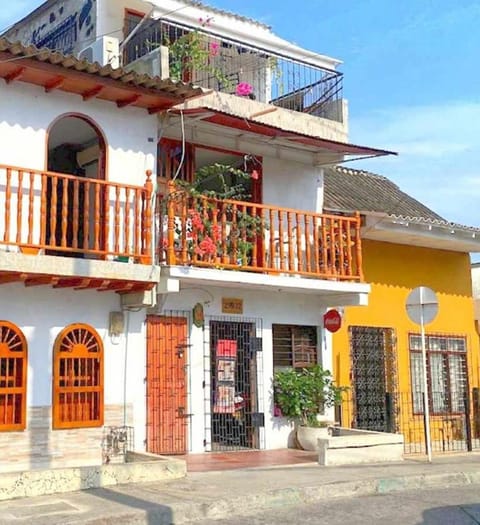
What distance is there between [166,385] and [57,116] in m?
4.43

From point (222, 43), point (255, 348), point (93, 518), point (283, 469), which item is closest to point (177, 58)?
point (222, 43)

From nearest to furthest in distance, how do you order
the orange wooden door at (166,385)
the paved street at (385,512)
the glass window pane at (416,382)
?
1. the paved street at (385,512)
2. the orange wooden door at (166,385)
3. the glass window pane at (416,382)

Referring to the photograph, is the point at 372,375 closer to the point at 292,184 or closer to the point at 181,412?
the point at 292,184

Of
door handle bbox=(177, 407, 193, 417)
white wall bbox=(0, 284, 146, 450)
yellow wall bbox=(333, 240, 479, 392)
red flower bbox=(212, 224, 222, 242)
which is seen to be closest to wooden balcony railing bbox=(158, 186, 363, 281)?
red flower bbox=(212, 224, 222, 242)

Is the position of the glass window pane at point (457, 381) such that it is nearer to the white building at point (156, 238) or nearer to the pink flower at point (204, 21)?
the white building at point (156, 238)

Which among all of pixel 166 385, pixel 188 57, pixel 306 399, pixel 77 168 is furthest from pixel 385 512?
pixel 188 57

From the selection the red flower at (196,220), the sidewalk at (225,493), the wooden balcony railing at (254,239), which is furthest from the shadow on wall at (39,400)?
the red flower at (196,220)

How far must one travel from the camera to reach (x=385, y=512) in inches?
360

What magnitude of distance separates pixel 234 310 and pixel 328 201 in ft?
11.7

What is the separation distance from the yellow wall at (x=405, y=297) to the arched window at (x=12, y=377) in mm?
6391

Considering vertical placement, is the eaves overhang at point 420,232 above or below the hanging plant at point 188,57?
below

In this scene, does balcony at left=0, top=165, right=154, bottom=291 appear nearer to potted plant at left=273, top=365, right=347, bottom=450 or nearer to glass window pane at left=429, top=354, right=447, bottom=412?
potted plant at left=273, top=365, right=347, bottom=450

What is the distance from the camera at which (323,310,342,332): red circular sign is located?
1418 cm

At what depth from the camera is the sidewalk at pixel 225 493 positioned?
8.23m
